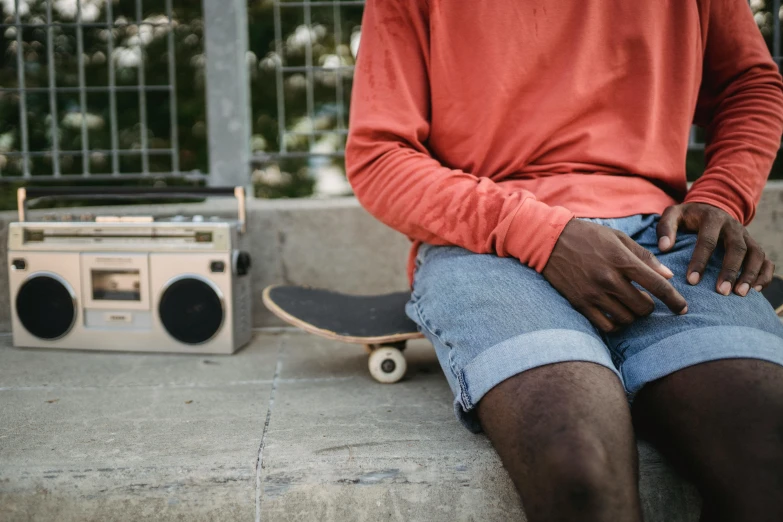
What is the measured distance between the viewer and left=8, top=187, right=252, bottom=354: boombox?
1552mm

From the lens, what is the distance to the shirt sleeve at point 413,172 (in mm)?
840

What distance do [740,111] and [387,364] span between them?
86 centimetres

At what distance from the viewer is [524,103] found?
3.19 feet

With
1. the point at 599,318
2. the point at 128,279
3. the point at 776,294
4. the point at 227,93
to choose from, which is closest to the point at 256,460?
the point at 599,318

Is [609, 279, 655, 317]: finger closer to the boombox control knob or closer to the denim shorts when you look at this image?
the denim shorts

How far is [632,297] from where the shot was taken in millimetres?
785

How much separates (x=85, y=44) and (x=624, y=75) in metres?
2.16

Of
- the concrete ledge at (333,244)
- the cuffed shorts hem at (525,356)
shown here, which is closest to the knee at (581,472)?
the cuffed shorts hem at (525,356)

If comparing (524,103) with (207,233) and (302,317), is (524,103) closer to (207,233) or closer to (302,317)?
(302,317)

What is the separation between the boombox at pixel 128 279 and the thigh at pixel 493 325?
82cm

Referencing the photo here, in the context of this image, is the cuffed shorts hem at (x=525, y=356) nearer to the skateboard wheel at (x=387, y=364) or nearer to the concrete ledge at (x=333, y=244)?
the skateboard wheel at (x=387, y=364)

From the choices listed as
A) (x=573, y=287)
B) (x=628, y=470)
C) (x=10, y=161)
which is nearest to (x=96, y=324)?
(x=10, y=161)

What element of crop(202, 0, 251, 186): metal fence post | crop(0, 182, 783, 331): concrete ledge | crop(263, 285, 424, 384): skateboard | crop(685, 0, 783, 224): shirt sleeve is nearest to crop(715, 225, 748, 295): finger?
crop(685, 0, 783, 224): shirt sleeve

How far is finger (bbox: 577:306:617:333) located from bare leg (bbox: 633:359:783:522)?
92 mm
